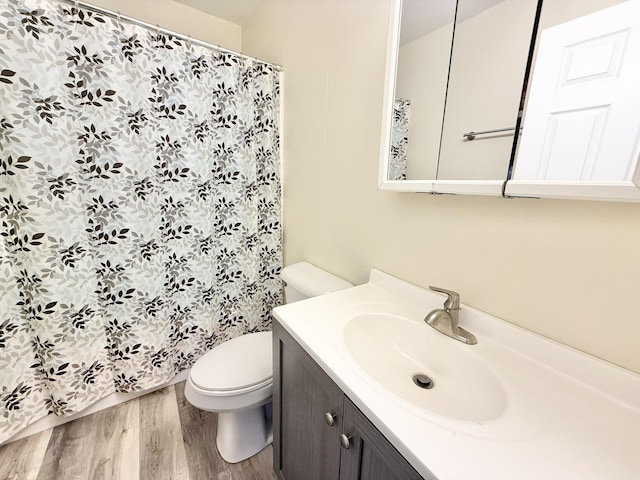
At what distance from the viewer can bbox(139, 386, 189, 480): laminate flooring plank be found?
1168mm

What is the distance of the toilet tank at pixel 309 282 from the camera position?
1244 mm

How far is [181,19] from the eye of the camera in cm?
182

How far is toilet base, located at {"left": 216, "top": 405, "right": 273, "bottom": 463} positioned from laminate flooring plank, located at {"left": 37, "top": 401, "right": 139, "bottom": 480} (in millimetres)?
361

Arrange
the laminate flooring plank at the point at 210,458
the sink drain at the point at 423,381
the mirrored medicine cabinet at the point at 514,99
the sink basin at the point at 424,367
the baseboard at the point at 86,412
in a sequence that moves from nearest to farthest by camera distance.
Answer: the mirrored medicine cabinet at the point at 514,99
the sink basin at the point at 424,367
the sink drain at the point at 423,381
the laminate flooring plank at the point at 210,458
the baseboard at the point at 86,412

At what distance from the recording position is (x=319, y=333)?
2.58ft

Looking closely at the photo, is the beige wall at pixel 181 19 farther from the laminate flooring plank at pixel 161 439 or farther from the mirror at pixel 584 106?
the laminate flooring plank at pixel 161 439

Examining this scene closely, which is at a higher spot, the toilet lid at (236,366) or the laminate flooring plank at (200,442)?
the toilet lid at (236,366)

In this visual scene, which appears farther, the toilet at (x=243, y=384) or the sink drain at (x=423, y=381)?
the toilet at (x=243, y=384)

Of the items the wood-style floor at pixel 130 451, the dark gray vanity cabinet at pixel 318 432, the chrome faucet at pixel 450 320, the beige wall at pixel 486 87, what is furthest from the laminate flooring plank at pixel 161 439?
the beige wall at pixel 486 87

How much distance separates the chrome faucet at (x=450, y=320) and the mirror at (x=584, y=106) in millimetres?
327

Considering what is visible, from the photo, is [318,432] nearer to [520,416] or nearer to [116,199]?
[520,416]

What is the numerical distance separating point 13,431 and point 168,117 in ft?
5.25

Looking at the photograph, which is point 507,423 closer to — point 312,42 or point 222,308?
point 222,308

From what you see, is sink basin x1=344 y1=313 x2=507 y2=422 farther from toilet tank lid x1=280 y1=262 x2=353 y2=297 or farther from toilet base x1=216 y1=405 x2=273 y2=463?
toilet base x1=216 y1=405 x2=273 y2=463
